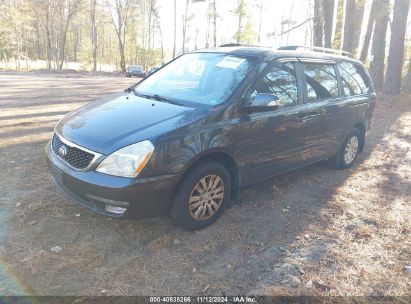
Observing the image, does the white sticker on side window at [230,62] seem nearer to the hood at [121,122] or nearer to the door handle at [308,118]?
the hood at [121,122]

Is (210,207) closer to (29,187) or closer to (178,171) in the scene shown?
(178,171)

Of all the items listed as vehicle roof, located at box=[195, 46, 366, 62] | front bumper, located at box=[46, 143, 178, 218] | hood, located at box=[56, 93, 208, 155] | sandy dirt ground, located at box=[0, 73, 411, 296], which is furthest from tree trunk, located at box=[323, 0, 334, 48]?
front bumper, located at box=[46, 143, 178, 218]

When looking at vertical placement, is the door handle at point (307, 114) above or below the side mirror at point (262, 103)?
below

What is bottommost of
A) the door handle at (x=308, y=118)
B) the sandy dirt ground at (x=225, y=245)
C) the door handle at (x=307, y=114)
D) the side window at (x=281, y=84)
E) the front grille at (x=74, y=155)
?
the sandy dirt ground at (x=225, y=245)

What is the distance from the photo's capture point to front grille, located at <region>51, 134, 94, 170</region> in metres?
3.29

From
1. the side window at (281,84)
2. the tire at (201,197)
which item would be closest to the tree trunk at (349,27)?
the side window at (281,84)

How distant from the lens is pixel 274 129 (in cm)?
427

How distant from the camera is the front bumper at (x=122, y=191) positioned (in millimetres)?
3139

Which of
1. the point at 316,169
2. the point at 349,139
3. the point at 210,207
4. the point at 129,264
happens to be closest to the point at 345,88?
→ the point at 349,139

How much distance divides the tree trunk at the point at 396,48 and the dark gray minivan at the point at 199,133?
10290mm

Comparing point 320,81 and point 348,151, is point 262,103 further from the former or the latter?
point 348,151

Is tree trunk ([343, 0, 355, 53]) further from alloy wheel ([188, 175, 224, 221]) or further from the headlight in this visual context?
the headlight

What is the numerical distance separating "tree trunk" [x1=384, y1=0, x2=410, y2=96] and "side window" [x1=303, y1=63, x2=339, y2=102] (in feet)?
33.9

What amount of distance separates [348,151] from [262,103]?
2.96 metres
